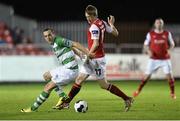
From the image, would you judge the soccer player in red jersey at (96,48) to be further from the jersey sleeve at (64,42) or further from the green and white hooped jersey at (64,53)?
the jersey sleeve at (64,42)

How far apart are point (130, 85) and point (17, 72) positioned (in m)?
5.02

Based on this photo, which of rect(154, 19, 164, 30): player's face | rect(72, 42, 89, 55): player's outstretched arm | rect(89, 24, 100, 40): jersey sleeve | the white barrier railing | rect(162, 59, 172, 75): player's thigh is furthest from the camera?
the white barrier railing

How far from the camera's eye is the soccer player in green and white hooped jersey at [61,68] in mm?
15562

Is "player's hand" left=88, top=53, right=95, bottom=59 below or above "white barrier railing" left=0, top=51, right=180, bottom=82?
above

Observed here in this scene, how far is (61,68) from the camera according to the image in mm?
15766

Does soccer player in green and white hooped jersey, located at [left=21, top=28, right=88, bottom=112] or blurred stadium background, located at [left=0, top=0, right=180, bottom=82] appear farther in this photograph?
blurred stadium background, located at [left=0, top=0, right=180, bottom=82]

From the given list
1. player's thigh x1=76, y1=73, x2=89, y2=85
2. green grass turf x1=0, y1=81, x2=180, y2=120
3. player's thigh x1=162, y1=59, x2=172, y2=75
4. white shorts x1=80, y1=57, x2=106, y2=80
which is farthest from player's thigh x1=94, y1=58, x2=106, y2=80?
player's thigh x1=162, y1=59, x2=172, y2=75

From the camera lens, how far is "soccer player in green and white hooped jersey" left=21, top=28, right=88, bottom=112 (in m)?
15.6

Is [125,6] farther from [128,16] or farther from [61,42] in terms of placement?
[61,42]

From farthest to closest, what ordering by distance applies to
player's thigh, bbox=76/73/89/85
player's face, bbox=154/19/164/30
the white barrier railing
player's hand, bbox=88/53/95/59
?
the white barrier railing → player's face, bbox=154/19/164/30 → player's thigh, bbox=76/73/89/85 → player's hand, bbox=88/53/95/59

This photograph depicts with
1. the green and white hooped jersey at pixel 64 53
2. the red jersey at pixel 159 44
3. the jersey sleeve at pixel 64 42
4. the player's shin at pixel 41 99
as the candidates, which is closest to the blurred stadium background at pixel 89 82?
the player's shin at pixel 41 99

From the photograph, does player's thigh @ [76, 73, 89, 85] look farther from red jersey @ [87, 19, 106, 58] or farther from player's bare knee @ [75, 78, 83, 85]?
red jersey @ [87, 19, 106, 58]

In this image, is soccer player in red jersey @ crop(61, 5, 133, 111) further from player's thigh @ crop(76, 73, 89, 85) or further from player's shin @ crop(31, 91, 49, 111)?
player's shin @ crop(31, 91, 49, 111)

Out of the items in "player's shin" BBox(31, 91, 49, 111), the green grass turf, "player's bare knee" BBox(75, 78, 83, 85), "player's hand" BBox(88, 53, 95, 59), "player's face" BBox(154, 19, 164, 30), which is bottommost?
the green grass turf
